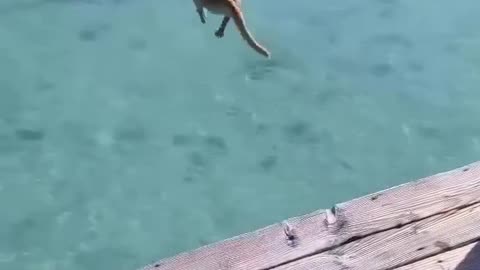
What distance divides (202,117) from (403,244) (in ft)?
9.67

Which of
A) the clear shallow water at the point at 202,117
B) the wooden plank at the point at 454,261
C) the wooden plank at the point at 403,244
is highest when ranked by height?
the wooden plank at the point at 403,244

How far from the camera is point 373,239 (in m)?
1.42

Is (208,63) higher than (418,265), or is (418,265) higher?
(418,265)

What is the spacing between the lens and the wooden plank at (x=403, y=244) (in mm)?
1375

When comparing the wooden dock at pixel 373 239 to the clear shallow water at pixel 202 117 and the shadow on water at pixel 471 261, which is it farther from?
the clear shallow water at pixel 202 117

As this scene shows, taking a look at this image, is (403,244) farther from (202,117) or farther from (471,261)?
(202,117)

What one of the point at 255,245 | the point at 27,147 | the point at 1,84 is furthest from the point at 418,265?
the point at 1,84

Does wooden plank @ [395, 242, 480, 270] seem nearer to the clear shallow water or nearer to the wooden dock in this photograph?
the wooden dock

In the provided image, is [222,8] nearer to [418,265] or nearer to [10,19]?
[418,265]

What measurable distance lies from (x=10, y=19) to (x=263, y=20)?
4.78 ft

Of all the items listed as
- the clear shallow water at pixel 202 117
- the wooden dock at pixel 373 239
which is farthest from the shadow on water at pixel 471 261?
the clear shallow water at pixel 202 117

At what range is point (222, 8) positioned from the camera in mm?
712

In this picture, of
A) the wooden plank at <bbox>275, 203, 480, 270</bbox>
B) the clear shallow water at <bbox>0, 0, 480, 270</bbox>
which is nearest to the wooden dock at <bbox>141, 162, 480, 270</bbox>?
the wooden plank at <bbox>275, 203, 480, 270</bbox>

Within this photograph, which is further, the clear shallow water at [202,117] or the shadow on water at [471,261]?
the clear shallow water at [202,117]
